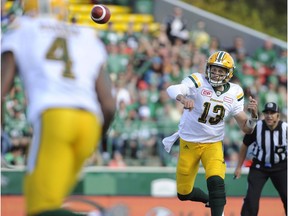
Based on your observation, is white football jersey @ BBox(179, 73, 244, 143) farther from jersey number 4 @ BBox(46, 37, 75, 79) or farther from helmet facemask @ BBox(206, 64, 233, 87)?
jersey number 4 @ BBox(46, 37, 75, 79)

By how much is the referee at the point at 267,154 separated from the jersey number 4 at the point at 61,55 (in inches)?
184

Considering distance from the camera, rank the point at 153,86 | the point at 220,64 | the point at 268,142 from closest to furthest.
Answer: the point at 220,64 < the point at 268,142 < the point at 153,86

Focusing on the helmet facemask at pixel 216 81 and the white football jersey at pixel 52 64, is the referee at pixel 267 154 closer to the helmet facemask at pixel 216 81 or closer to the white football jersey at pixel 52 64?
the helmet facemask at pixel 216 81

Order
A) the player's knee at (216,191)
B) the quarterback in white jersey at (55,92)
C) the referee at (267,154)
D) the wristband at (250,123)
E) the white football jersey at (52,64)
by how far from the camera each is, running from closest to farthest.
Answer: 1. the quarterback in white jersey at (55,92)
2. the white football jersey at (52,64)
3. the player's knee at (216,191)
4. the wristband at (250,123)
5. the referee at (267,154)

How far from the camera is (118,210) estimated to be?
5.27 m

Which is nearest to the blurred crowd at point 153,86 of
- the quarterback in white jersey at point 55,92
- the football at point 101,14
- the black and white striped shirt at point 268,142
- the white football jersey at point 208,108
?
the black and white striped shirt at point 268,142

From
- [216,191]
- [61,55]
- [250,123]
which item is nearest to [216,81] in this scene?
[250,123]

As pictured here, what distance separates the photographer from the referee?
9562mm

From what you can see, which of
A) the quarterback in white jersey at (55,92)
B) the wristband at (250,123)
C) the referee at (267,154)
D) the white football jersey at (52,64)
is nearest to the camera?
the quarterback in white jersey at (55,92)

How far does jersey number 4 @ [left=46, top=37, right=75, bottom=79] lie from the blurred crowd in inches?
280

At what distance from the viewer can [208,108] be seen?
877 centimetres

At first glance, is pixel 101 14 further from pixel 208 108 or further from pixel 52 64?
pixel 52 64

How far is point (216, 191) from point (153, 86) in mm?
7028

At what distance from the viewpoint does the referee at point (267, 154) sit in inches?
376
